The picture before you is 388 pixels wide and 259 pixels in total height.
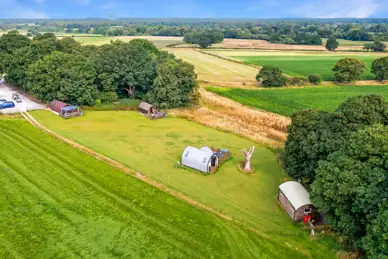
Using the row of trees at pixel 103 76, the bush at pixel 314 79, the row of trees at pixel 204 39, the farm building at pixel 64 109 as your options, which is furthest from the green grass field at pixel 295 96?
the row of trees at pixel 204 39

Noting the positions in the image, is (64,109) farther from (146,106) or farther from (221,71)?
(221,71)

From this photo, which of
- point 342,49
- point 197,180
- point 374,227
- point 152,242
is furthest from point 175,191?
point 342,49

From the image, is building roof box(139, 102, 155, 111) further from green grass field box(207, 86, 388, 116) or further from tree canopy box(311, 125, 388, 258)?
tree canopy box(311, 125, 388, 258)

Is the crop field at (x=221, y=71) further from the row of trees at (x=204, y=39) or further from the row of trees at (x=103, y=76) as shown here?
the row of trees at (x=204, y=39)

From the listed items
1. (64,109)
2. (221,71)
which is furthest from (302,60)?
(64,109)

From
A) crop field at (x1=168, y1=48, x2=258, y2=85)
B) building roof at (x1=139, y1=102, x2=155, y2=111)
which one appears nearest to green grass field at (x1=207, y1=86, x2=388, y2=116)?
crop field at (x1=168, y1=48, x2=258, y2=85)

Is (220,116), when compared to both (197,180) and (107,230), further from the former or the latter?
(107,230)
